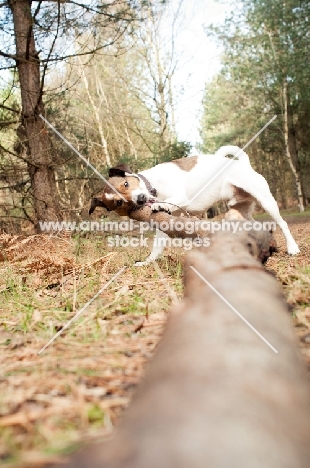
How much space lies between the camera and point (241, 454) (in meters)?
0.60

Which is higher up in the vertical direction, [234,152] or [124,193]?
[234,152]

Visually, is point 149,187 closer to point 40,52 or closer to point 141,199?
point 141,199

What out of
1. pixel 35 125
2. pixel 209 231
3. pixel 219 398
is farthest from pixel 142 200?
pixel 219 398

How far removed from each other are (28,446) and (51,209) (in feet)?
17.8

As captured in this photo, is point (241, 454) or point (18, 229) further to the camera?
point (18, 229)

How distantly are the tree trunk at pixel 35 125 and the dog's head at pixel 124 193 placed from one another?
1532 mm

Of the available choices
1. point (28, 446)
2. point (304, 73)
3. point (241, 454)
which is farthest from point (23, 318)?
point (304, 73)

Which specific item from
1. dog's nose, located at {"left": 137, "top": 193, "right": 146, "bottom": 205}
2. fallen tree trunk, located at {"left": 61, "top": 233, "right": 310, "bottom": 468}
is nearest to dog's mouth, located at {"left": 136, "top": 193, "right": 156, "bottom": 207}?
dog's nose, located at {"left": 137, "top": 193, "right": 146, "bottom": 205}

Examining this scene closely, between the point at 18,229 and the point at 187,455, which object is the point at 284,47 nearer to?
the point at 18,229

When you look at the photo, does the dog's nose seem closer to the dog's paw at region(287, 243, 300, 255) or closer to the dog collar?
the dog collar

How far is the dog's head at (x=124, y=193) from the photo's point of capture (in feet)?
14.3

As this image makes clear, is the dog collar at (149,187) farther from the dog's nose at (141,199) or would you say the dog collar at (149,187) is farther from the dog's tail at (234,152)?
the dog's tail at (234,152)

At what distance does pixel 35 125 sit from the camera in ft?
19.4

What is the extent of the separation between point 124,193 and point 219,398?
3899 mm
